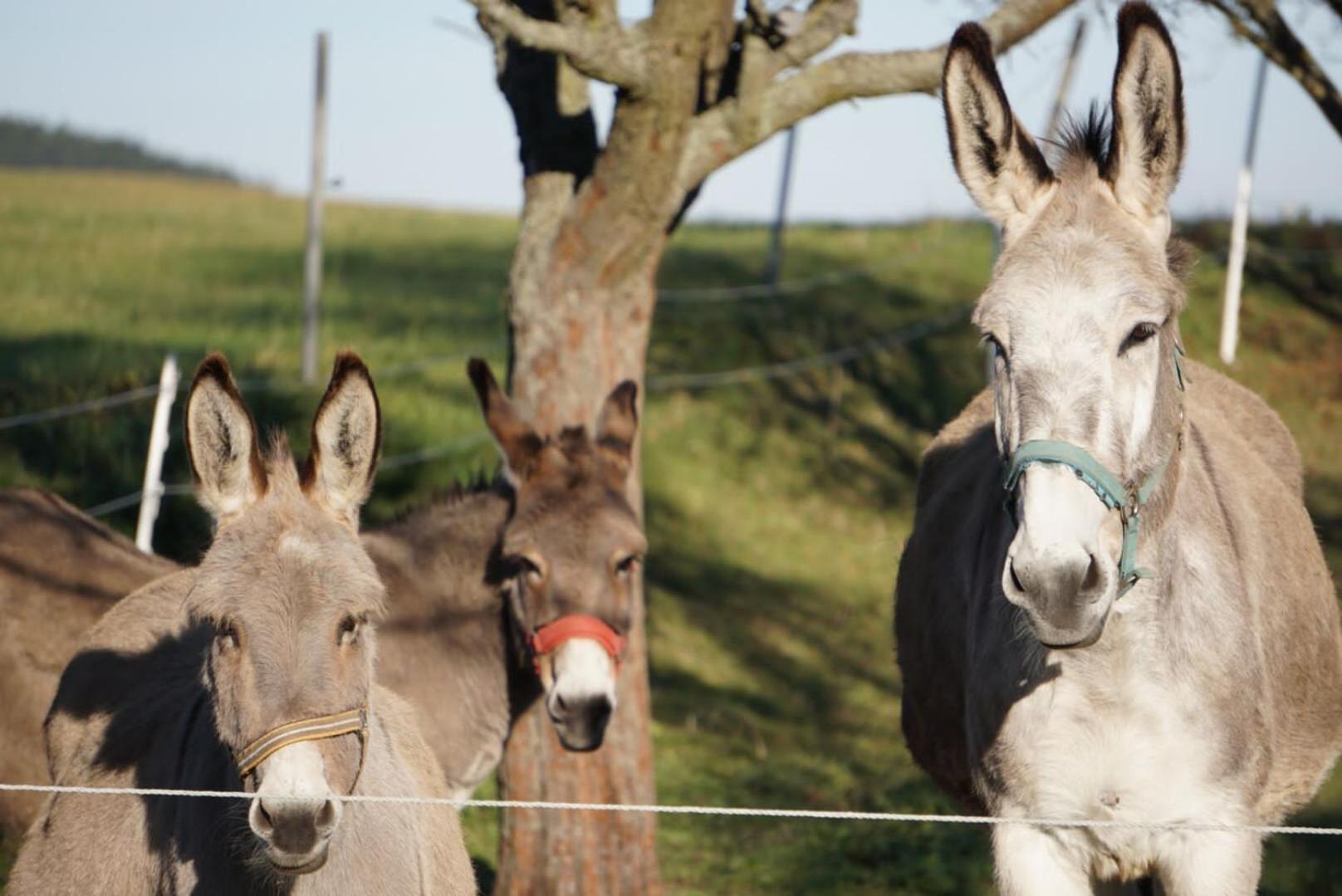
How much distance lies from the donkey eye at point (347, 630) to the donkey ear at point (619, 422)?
2401mm

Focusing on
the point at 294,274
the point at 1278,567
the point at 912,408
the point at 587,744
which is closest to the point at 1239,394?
the point at 1278,567

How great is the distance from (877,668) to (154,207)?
19969mm

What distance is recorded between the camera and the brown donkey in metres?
5.46

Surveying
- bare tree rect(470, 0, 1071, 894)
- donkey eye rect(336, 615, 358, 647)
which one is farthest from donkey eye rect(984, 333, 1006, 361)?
bare tree rect(470, 0, 1071, 894)

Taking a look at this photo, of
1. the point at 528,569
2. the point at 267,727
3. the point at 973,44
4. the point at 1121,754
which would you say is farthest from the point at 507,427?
the point at 1121,754

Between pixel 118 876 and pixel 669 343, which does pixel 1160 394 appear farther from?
pixel 669 343

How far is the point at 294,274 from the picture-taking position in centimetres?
1911

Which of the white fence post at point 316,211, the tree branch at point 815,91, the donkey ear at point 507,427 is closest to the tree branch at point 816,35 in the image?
the tree branch at point 815,91

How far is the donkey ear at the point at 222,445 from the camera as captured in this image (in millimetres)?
3686

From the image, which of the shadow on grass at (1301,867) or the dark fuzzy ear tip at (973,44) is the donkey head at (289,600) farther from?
the shadow on grass at (1301,867)

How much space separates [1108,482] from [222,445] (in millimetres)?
2160

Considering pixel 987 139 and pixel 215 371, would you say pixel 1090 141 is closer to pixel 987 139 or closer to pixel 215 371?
pixel 987 139

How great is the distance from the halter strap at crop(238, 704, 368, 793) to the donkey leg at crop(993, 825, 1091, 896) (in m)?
1.66

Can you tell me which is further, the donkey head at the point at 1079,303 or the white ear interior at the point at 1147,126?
the white ear interior at the point at 1147,126
